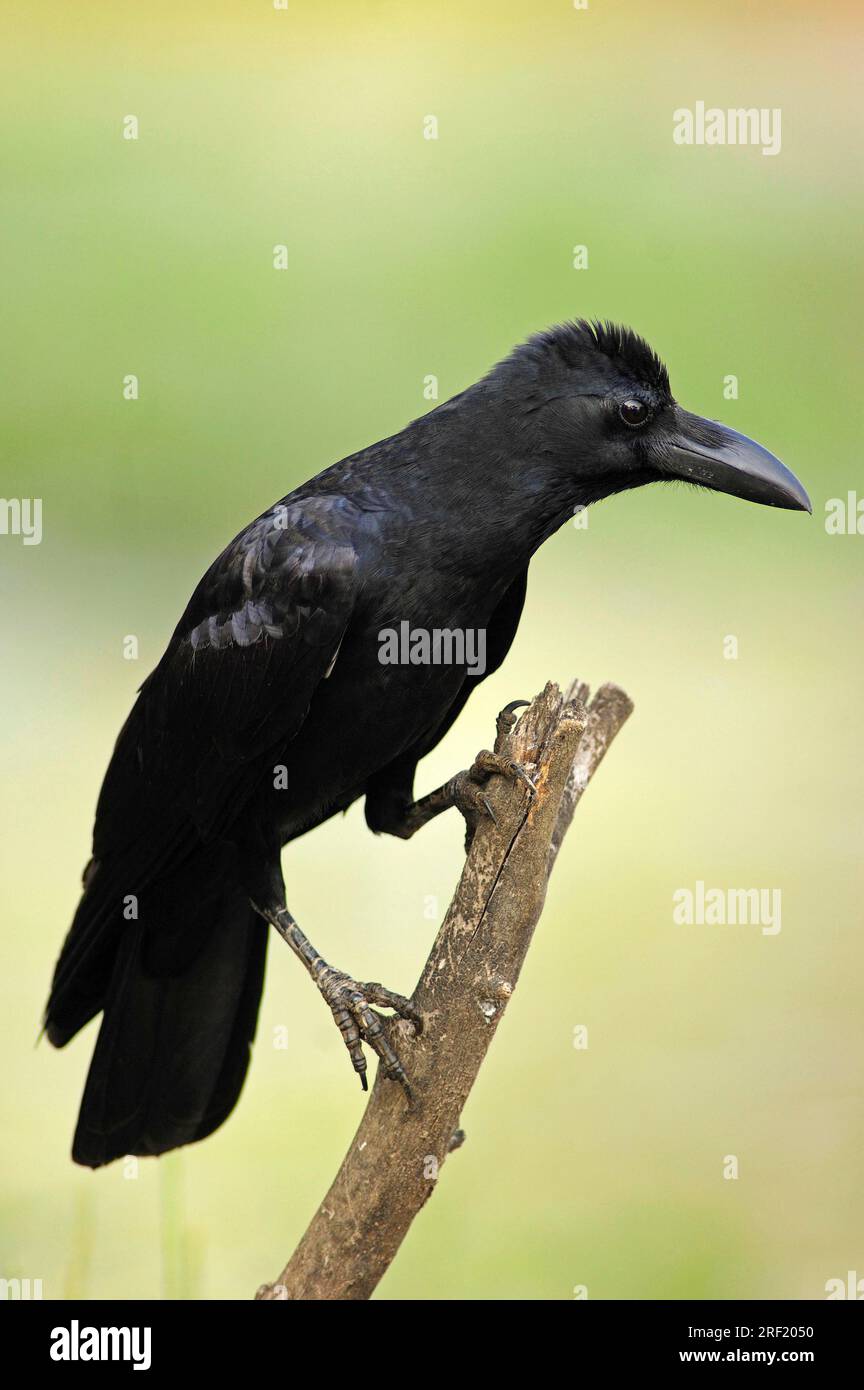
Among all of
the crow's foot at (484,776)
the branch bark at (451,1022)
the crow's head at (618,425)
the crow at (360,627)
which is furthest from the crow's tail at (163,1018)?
the crow's head at (618,425)

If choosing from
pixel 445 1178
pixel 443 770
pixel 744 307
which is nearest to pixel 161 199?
pixel 744 307

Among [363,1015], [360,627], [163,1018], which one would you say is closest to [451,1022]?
[363,1015]

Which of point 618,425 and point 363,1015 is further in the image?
point 618,425

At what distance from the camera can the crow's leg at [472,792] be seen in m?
3.67

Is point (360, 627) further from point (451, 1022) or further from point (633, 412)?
point (451, 1022)

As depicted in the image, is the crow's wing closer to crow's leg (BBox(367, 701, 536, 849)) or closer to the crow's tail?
the crow's tail

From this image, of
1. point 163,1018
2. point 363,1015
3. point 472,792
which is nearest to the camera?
point 363,1015

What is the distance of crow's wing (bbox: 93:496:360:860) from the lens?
3.83m

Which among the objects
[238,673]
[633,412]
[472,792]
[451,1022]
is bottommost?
[451,1022]

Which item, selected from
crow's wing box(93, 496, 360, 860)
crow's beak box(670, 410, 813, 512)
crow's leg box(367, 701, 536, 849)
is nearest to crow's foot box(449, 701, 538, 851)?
crow's leg box(367, 701, 536, 849)

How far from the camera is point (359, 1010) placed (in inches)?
148

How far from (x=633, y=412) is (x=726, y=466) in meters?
0.27

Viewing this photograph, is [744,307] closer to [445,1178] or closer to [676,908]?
[676,908]

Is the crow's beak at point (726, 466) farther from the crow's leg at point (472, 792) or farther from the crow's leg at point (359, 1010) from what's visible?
the crow's leg at point (359, 1010)
